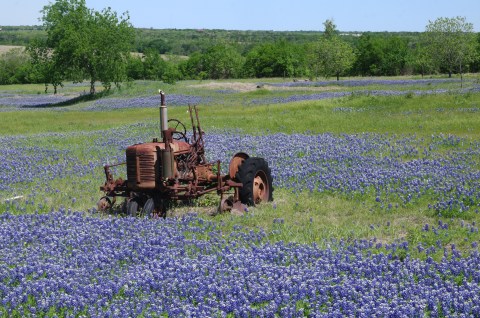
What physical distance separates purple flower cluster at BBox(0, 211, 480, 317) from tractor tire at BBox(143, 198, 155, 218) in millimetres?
1136

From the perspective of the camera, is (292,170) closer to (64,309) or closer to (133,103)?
(64,309)

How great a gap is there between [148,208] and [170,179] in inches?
26.5

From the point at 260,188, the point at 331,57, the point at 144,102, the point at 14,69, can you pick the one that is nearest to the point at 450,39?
the point at 331,57

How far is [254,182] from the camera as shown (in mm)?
12500

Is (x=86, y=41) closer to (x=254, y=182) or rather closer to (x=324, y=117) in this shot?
(x=324, y=117)

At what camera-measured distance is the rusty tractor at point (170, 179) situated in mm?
11281

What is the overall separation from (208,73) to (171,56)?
1938cm

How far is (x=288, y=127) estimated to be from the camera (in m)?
25.1

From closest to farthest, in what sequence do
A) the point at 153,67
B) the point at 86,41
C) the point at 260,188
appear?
the point at 260,188, the point at 86,41, the point at 153,67

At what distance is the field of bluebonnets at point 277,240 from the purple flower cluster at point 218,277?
0.07 feet

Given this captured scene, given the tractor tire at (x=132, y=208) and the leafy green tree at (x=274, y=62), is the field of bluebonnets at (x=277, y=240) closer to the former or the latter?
the tractor tire at (x=132, y=208)

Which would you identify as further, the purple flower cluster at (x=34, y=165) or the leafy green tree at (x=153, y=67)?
the leafy green tree at (x=153, y=67)

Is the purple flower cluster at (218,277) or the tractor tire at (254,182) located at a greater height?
the tractor tire at (254,182)

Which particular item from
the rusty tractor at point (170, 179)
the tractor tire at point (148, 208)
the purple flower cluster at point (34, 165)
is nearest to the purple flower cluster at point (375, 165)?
the rusty tractor at point (170, 179)
